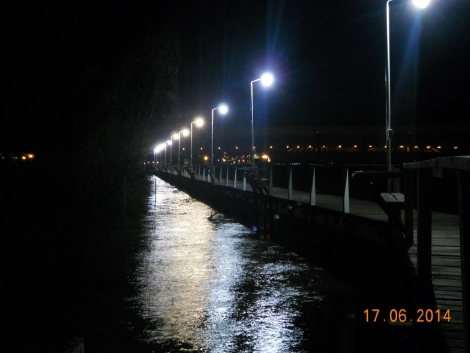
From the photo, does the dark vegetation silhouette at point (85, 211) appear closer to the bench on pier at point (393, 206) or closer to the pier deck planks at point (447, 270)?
the pier deck planks at point (447, 270)

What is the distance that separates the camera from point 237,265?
445 inches

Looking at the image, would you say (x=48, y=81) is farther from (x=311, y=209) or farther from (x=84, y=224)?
(x=311, y=209)

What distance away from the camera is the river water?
638 cm

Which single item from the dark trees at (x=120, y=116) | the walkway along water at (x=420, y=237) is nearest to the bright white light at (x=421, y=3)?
the walkway along water at (x=420, y=237)

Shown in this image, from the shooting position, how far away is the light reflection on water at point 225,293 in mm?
6492

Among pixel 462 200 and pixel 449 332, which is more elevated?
pixel 462 200

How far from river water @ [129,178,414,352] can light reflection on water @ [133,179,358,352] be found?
1 centimetres

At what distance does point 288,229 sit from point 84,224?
5981 mm

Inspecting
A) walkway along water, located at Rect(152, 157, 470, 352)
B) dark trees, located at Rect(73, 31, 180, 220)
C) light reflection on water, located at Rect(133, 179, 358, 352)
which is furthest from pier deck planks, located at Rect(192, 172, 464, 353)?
dark trees, located at Rect(73, 31, 180, 220)

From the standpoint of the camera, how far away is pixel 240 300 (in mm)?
8359

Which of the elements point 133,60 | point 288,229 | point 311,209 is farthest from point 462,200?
point 133,60

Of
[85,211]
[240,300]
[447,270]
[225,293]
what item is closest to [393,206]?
[447,270]

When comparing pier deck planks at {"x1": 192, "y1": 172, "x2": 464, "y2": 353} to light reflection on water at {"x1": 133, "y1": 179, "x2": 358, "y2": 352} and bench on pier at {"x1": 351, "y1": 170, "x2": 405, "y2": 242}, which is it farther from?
light reflection on water at {"x1": 133, "y1": 179, "x2": 358, "y2": 352}

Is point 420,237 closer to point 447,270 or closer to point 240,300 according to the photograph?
point 447,270
